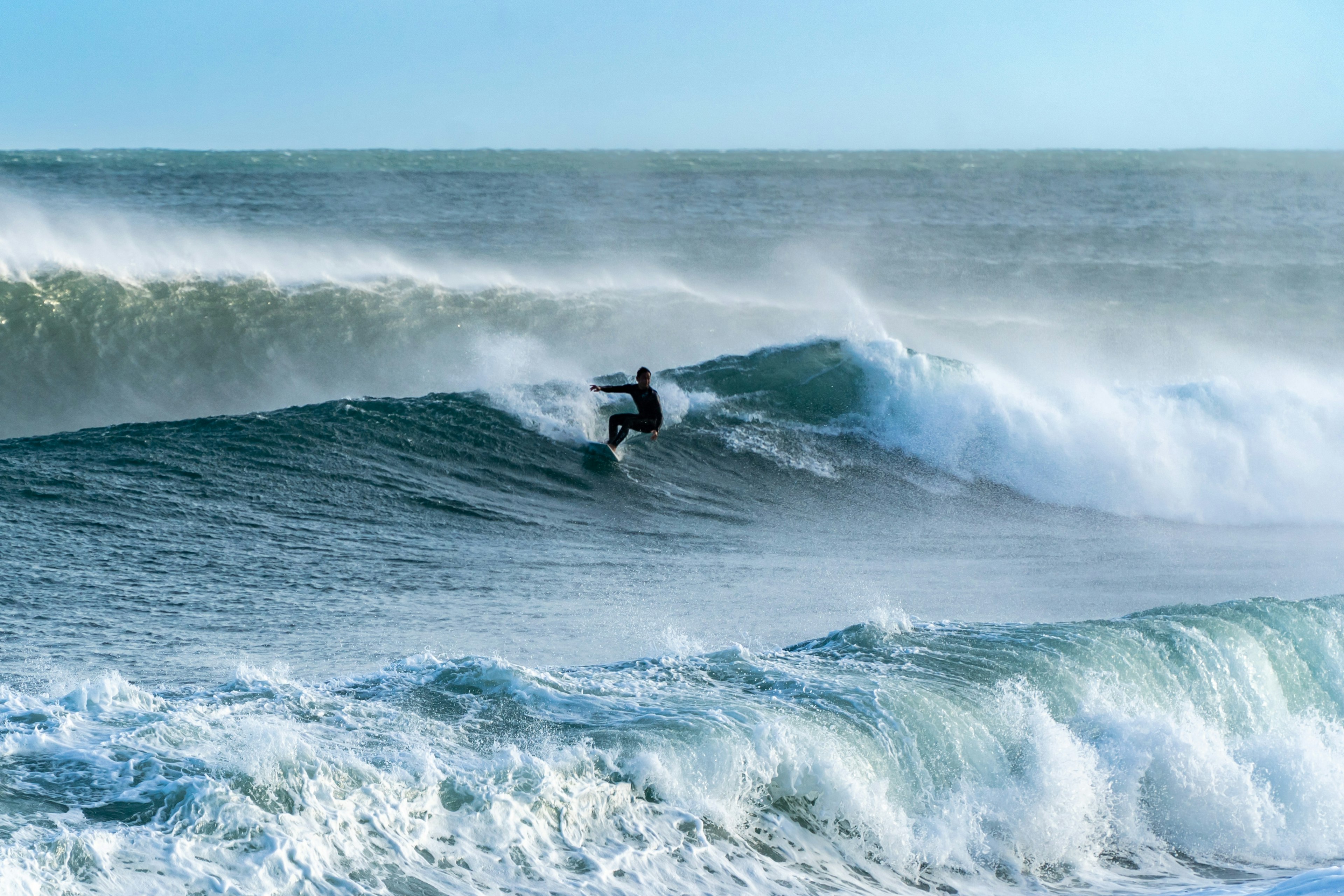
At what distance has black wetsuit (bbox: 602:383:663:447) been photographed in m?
10.8

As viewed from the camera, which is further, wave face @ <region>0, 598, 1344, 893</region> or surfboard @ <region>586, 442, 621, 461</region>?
surfboard @ <region>586, 442, 621, 461</region>

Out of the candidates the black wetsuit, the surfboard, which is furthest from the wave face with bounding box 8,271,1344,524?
the black wetsuit

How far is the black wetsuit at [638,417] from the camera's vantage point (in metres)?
10.8

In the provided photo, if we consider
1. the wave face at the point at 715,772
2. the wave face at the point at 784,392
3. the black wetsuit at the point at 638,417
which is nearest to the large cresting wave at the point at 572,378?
the wave face at the point at 784,392

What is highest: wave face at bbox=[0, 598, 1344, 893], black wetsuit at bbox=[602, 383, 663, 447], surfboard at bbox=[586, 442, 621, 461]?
black wetsuit at bbox=[602, 383, 663, 447]

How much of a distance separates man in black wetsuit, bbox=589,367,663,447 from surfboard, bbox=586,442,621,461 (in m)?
0.15

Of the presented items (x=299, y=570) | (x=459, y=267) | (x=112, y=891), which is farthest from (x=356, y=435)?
(x=459, y=267)

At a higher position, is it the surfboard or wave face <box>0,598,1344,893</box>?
the surfboard

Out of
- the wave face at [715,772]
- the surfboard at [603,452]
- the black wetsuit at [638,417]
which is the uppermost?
the black wetsuit at [638,417]

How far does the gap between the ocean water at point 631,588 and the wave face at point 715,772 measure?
0.02 meters

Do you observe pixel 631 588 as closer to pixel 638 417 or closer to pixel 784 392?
pixel 638 417

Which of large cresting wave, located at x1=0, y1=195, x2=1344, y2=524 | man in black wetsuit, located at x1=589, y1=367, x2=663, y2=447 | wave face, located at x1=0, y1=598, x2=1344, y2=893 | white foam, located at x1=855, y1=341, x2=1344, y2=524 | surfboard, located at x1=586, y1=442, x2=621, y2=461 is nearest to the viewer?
wave face, located at x1=0, y1=598, x2=1344, y2=893

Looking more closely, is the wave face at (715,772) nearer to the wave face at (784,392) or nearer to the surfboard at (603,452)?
the surfboard at (603,452)

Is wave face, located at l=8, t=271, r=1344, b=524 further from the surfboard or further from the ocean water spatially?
the surfboard
